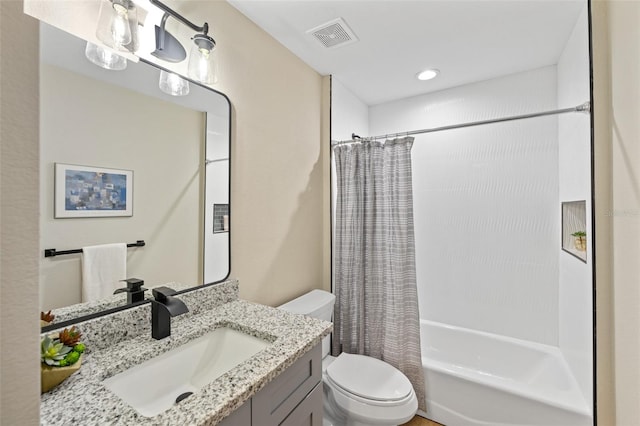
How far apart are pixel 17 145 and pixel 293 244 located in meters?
1.59

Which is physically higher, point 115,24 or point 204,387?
point 115,24

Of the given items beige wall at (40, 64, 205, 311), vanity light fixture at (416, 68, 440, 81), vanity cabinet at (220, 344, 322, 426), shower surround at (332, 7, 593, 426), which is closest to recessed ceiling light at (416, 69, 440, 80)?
vanity light fixture at (416, 68, 440, 81)

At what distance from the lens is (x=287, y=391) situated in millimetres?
917

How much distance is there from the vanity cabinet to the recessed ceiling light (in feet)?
6.86

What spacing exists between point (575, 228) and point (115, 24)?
2.56 metres

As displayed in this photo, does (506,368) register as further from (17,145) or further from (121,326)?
(17,145)

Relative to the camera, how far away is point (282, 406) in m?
0.89

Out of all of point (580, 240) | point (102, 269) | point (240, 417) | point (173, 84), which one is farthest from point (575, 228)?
point (102, 269)

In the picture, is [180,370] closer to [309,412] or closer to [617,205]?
[309,412]

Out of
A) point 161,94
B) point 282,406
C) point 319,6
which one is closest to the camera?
point 282,406

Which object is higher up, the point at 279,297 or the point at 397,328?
the point at 279,297

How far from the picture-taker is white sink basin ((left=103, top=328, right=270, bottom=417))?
2.72 feet

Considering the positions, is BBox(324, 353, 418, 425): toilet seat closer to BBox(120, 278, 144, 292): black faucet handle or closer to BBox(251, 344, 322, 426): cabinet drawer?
BBox(251, 344, 322, 426): cabinet drawer

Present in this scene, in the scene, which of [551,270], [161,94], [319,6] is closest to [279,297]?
[161,94]
